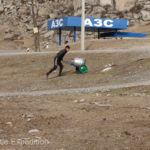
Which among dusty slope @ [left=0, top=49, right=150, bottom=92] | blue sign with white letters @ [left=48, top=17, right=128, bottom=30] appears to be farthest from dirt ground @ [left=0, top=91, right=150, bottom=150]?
blue sign with white letters @ [left=48, top=17, right=128, bottom=30]

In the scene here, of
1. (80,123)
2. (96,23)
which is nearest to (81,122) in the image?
(80,123)

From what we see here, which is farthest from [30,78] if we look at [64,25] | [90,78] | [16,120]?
[64,25]

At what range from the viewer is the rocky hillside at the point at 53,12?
80938 mm

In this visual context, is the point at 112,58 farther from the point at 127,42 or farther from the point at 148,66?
the point at 127,42

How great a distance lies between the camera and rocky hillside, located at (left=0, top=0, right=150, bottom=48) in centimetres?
8094

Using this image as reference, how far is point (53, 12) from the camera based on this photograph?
88.1 metres

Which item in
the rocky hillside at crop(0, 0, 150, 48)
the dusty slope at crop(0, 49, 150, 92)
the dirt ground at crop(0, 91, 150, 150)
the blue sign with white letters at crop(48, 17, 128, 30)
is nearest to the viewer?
the dirt ground at crop(0, 91, 150, 150)

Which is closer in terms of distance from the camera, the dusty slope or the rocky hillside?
the dusty slope

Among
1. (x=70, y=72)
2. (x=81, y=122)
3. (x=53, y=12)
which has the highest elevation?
(x=81, y=122)

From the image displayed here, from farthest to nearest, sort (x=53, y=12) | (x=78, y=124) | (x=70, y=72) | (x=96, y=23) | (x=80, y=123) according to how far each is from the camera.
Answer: (x=53, y=12), (x=96, y=23), (x=70, y=72), (x=80, y=123), (x=78, y=124)

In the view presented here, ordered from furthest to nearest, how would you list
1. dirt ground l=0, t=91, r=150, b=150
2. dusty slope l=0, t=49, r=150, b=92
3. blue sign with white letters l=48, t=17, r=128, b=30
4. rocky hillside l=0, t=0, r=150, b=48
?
rocky hillside l=0, t=0, r=150, b=48
blue sign with white letters l=48, t=17, r=128, b=30
dusty slope l=0, t=49, r=150, b=92
dirt ground l=0, t=91, r=150, b=150

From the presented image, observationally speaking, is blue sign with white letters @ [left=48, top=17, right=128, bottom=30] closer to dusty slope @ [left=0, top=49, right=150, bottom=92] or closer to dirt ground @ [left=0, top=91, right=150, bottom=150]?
dusty slope @ [left=0, top=49, right=150, bottom=92]

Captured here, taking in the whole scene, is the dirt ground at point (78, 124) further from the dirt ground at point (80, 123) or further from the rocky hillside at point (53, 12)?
the rocky hillside at point (53, 12)

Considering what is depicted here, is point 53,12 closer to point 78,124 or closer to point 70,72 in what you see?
point 70,72
